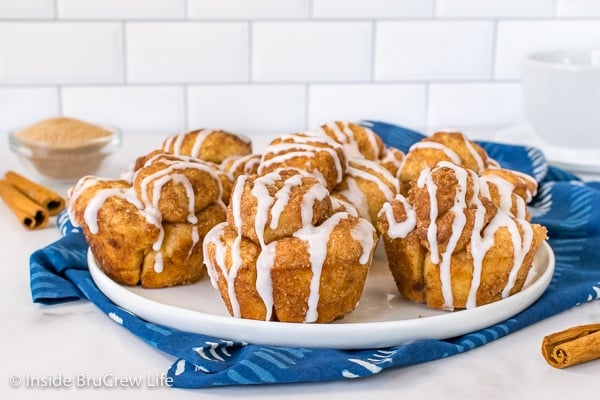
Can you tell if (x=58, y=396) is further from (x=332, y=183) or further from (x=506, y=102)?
(x=506, y=102)

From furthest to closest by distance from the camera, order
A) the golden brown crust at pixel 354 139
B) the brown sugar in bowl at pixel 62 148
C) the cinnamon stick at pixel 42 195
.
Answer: the brown sugar in bowl at pixel 62 148, the cinnamon stick at pixel 42 195, the golden brown crust at pixel 354 139

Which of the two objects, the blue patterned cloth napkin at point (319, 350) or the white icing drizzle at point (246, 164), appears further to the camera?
the white icing drizzle at point (246, 164)

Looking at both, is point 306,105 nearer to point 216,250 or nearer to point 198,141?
point 198,141

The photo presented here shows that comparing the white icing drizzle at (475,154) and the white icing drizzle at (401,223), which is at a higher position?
the white icing drizzle at (475,154)

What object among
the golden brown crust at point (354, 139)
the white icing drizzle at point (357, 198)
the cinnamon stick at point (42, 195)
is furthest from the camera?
the cinnamon stick at point (42, 195)

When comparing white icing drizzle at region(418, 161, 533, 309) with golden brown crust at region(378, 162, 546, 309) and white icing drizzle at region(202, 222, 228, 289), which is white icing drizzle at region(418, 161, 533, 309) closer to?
golden brown crust at region(378, 162, 546, 309)
